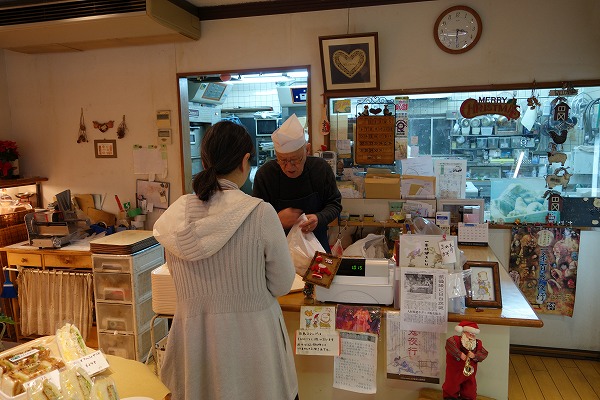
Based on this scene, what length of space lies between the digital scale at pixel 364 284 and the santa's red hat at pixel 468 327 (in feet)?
0.99

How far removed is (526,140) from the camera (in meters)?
3.30

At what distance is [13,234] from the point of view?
379 cm

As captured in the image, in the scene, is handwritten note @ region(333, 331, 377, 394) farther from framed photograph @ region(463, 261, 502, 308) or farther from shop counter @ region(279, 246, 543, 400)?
framed photograph @ region(463, 261, 502, 308)

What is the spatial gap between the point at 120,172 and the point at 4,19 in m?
1.42

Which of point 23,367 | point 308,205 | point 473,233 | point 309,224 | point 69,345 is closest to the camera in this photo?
point 23,367

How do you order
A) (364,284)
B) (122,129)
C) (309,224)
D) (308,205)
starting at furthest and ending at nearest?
(122,129) → (308,205) → (309,224) → (364,284)

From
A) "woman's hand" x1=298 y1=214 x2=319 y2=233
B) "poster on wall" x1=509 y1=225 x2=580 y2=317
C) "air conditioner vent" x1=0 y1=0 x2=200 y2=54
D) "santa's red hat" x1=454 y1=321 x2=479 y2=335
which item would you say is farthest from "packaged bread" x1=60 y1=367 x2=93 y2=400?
"poster on wall" x1=509 y1=225 x2=580 y2=317

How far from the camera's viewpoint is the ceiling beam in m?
3.33

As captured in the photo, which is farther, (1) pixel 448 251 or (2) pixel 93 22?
(2) pixel 93 22

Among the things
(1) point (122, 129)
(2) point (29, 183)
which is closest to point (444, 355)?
(1) point (122, 129)

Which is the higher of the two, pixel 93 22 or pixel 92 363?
pixel 93 22

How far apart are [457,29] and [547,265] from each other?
183cm

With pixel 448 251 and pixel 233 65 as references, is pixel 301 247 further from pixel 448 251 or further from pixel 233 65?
pixel 233 65

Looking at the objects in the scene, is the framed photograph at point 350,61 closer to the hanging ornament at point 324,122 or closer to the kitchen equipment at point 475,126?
the hanging ornament at point 324,122
